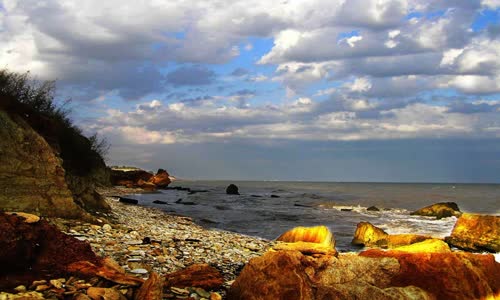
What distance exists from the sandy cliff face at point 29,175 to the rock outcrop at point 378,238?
15.1 m

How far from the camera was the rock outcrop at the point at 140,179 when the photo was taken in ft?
263

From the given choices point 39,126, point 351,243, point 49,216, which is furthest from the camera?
point 351,243

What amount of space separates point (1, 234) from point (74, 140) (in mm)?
17459

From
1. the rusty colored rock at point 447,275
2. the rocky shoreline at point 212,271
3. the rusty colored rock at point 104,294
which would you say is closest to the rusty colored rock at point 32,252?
the rocky shoreline at point 212,271

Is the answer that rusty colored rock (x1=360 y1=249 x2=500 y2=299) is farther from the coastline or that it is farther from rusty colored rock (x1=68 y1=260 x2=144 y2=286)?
rusty colored rock (x1=68 y1=260 x2=144 y2=286)

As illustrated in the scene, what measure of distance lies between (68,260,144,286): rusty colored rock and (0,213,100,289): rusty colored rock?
8.2 inches

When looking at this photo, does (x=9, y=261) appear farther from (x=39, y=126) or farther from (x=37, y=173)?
(x=39, y=126)

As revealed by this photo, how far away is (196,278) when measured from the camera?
891cm

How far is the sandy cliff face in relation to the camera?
45.6 ft

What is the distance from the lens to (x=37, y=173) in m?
14.7

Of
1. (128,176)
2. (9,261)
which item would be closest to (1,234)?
(9,261)

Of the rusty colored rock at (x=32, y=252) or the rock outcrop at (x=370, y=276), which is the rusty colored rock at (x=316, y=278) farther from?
the rusty colored rock at (x=32, y=252)

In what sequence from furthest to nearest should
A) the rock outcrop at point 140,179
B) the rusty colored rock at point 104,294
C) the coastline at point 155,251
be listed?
the rock outcrop at point 140,179
the coastline at point 155,251
the rusty colored rock at point 104,294

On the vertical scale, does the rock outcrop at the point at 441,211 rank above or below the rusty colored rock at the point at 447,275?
A: below
